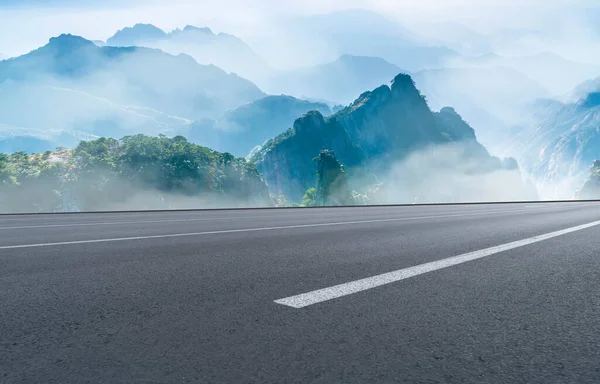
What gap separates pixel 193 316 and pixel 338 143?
567 feet

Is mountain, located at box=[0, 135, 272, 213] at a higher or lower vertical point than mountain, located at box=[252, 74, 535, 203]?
lower

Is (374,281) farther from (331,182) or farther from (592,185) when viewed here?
(592,185)

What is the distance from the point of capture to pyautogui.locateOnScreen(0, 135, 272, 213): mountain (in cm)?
6719

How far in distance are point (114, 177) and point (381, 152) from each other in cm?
13424

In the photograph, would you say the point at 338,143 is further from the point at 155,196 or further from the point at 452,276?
the point at 452,276

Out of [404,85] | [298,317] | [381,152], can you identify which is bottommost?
[298,317]

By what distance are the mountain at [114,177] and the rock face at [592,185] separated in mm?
141427

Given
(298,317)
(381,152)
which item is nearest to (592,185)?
(381,152)

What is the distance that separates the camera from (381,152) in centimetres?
19238

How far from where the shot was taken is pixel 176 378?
218 cm

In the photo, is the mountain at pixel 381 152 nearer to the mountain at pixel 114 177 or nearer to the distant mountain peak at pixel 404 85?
the distant mountain peak at pixel 404 85

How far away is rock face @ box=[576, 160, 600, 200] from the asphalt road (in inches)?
7361

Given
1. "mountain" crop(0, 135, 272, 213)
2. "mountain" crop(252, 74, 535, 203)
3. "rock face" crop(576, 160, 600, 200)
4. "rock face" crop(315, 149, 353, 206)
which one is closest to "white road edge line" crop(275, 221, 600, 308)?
"mountain" crop(0, 135, 272, 213)

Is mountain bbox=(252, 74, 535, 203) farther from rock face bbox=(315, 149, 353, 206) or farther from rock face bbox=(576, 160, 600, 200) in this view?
rock face bbox=(315, 149, 353, 206)
